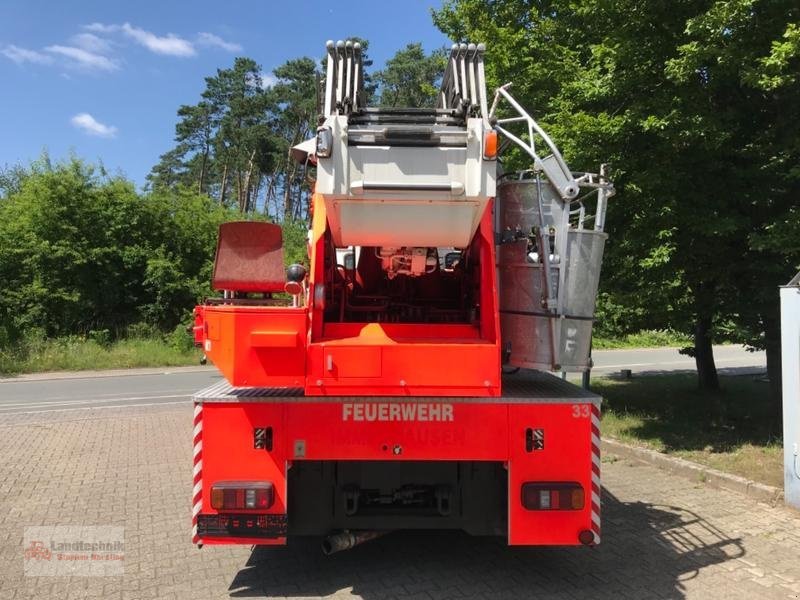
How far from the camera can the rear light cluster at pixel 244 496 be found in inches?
150

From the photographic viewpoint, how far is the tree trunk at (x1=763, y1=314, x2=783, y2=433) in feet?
26.5

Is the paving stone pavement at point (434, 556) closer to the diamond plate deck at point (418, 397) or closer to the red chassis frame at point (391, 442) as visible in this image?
the red chassis frame at point (391, 442)

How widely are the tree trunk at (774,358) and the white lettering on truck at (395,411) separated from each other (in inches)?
235

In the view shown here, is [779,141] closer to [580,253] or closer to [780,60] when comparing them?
[780,60]

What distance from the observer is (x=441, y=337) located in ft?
13.1

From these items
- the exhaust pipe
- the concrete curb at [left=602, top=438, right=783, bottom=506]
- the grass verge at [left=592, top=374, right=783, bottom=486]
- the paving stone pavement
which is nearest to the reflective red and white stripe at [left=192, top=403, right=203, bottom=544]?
the paving stone pavement

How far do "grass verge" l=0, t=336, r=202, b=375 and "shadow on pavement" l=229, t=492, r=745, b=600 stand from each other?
52.1 feet

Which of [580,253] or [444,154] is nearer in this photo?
[444,154]

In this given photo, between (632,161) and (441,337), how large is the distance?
521 centimetres

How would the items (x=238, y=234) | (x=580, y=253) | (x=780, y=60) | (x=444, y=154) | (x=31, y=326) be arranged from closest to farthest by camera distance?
(x=444, y=154), (x=580, y=253), (x=238, y=234), (x=780, y=60), (x=31, y=326)

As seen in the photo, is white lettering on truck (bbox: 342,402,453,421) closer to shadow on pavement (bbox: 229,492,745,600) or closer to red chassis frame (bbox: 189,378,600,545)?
red chassis frame (bbox: 189,378,600,545)

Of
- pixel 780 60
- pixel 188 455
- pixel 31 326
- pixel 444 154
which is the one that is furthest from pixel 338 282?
pixel 31 326

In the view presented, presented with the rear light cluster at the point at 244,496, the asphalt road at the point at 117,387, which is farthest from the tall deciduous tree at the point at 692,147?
the asphalt road at the point at 117,387

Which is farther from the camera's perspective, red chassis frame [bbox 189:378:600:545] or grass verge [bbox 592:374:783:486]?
grass verge [bbox 592:374:783:486]
